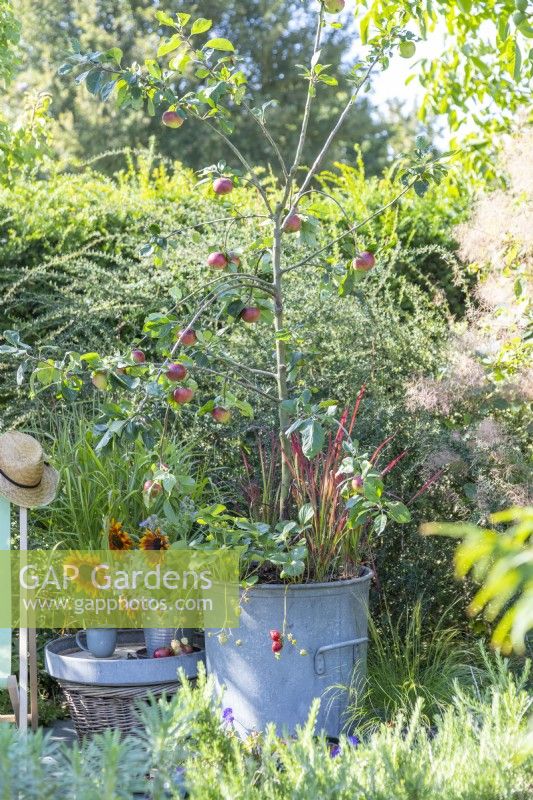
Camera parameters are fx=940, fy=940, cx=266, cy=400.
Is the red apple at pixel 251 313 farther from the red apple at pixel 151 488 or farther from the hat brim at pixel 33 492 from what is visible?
the hat brim at pixel 33 492

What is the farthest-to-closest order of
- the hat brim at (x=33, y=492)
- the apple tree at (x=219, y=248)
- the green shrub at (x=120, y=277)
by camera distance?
the green shrub at (x=120, y=277) < the hat brim at (x=33, y=492) < the apple tree at (x=219, y=248)

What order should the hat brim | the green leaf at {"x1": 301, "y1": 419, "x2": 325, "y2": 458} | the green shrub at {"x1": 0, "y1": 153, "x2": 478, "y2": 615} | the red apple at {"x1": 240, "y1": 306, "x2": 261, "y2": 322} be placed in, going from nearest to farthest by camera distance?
the green leaf at {"x1": 301, "y1": 419, "x2": 325, "y2": 458}
the red apple at {"x1": 240, "y1": 306, "x2": 261, "y2": 322}
the hat brim
the green shrub at {"x1": 0, "y1": 153, "x2": 478, "y2": 615}

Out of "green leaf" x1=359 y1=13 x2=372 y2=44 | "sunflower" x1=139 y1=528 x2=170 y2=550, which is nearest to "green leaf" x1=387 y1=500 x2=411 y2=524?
"sunflower" x1=139 y1=528 x2=170 y2=550

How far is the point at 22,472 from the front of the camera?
3.04 metres

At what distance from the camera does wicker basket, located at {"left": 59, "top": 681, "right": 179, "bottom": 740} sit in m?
3.01

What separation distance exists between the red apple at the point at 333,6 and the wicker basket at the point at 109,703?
2.13 meters

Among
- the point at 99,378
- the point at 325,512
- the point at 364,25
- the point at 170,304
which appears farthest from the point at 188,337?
the point at 364,25

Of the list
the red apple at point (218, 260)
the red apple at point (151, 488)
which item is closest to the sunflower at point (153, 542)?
the red apple at point (151, 488)

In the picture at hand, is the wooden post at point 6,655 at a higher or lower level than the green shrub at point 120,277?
lower

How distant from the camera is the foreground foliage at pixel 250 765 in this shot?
148 centimetres

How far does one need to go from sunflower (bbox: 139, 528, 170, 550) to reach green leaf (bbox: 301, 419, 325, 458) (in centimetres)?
77

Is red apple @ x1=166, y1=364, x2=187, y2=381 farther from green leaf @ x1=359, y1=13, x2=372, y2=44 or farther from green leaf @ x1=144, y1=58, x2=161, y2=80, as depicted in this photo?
green leaf @ x1=359, y1=13, x2=372, y2=44

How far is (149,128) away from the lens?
16297 mm

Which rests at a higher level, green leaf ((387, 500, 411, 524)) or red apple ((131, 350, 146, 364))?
red apple ((131, 350, 146, 364))
